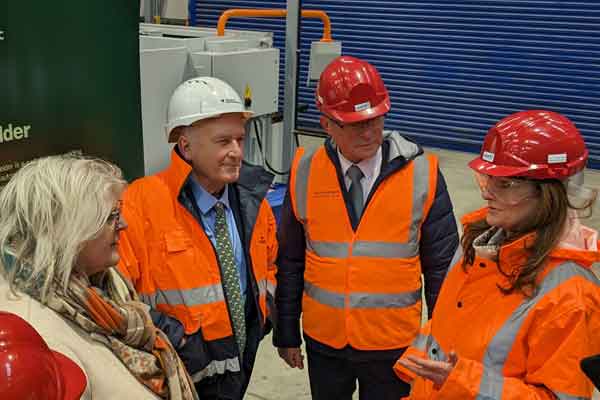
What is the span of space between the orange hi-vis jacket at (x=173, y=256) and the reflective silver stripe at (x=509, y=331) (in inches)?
31.4

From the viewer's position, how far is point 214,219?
1911mm

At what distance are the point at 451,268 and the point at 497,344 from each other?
1.01ft

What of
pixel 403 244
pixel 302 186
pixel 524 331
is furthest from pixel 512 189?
pixel 302 186

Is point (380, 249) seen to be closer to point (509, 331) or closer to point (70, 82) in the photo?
point (509, 331)

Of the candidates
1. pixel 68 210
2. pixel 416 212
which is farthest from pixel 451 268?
pixel 68 210

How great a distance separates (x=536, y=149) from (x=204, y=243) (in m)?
0.97

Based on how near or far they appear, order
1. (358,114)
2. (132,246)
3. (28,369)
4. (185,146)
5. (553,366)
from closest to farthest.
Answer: (28,369), (553,366), (132,246), (185,146), (358,114)

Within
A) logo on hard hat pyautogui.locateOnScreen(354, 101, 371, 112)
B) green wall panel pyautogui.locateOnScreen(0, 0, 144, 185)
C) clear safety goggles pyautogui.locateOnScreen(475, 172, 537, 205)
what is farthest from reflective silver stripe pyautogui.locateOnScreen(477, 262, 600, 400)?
green wall panel pyautogui.locateOnScreen(0, 0, 144, 185)

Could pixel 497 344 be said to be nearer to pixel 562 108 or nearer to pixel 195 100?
pixel 195 100

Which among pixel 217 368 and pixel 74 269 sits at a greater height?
pixel 74 269

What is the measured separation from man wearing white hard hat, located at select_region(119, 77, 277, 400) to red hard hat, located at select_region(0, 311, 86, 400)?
2.88ft

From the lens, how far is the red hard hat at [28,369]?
2.50ft

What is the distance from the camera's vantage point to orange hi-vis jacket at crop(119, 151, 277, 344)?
1.78m

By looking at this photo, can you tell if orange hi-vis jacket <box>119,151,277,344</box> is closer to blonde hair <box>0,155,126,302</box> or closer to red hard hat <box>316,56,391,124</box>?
blonde hair <box>0,155,126,302</box>
